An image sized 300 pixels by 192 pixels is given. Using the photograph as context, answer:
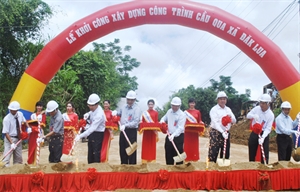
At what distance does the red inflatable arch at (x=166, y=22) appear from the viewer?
263 inches

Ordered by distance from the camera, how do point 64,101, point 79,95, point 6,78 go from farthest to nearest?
point 79,95 < point 64,101 < point 6,78

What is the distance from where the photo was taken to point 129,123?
234 inches

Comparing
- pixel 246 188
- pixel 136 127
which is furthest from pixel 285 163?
pixel 136 127

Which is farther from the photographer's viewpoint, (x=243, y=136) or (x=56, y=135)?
(x=243, y=136)

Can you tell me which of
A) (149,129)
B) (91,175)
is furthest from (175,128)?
(91,175)

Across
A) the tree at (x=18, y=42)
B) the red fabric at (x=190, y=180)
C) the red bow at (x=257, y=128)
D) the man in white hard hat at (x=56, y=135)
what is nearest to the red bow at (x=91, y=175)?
the red fabric at (x=190, y=180)

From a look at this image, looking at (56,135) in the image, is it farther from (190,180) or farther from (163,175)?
(190,180)

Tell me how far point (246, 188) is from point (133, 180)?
1497 millimetres

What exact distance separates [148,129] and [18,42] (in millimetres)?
7158

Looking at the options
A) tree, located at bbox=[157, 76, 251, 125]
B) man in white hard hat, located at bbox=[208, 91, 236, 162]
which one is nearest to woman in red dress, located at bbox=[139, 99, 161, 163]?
man in white hard hat, located at bbox=[208, 91, 236, 162]

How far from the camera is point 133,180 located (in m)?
4.46

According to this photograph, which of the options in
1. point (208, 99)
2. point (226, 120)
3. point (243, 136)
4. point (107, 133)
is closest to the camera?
point (226, 120)

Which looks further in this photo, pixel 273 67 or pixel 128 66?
pixel 128 66

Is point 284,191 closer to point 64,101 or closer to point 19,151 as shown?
point 19,151
